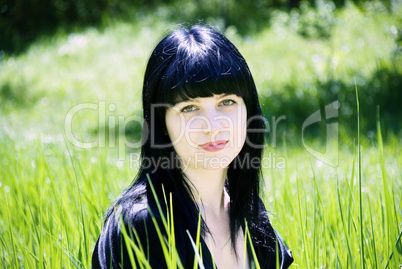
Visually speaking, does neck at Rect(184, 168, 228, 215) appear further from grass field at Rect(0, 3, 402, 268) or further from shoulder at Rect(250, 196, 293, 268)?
grass field at Rect(0, 3, 402, 268)

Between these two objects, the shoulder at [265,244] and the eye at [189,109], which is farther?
the shoulder at [265,244]

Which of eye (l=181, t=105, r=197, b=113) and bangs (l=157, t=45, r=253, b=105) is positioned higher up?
bangs (l=157, t=45, r=253, b=105)

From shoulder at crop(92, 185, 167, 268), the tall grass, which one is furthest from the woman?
the tall grass

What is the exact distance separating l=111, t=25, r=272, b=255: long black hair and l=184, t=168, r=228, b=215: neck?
0.02m

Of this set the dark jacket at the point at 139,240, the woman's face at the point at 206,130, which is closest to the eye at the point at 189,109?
the woman's face at the point at 206,130

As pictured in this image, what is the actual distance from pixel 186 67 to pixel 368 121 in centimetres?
300

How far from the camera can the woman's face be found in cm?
127

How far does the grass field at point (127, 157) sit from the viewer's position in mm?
1397

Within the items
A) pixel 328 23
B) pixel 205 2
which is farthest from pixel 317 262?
pixel 205 2

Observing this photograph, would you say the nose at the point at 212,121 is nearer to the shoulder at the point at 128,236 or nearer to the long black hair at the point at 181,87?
the long black hair at the point at 181,87

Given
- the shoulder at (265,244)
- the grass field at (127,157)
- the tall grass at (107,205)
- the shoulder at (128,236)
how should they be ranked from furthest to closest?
the shoulder at (265,244), the grass field at (127,157), the tall grass at (107,205), the shoulder at (128,236)

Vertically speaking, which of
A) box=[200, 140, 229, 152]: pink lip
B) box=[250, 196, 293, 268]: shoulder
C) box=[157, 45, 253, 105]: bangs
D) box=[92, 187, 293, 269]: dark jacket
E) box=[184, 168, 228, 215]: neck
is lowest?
box=[250, 196, 293, 268]: shoulder

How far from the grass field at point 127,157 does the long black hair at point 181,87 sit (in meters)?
0.25

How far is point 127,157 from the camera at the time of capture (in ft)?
10.9
